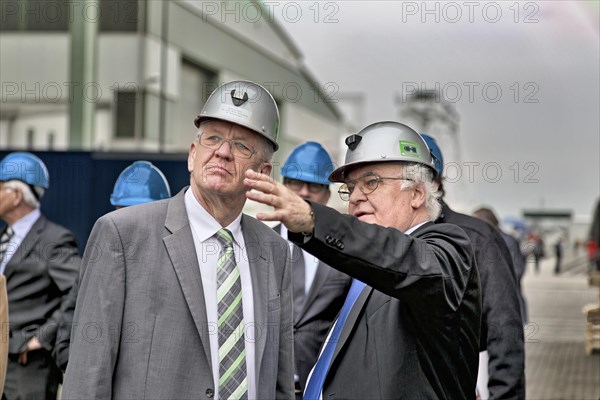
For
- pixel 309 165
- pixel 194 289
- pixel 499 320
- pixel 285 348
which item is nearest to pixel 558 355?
pixel 309 165

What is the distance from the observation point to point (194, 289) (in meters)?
2.71

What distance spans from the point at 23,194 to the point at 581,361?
8.30 meters

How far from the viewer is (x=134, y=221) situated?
2.78 m

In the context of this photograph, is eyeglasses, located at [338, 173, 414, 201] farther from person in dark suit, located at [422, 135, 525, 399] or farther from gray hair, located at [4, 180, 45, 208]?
gray hair, located at [4, 180, 45, 208]

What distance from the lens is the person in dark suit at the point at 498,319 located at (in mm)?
4008

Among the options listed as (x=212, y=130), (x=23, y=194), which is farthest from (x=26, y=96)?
(x=212, y=130)

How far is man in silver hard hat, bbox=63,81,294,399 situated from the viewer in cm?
264

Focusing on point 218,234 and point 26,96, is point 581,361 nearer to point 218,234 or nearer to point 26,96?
point 26,96

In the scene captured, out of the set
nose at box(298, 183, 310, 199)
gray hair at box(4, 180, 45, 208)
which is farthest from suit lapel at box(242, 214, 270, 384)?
gray hair at box(4, 180, 45, 208)

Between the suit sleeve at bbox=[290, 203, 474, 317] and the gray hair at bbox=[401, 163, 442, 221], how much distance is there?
310 millimetres

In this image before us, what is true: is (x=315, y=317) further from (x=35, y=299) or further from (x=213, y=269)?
(x=35, y=299)

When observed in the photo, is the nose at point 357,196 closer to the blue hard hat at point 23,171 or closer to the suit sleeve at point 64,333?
the suit sleeve at point 64,333

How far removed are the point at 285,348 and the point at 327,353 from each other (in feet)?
0.54

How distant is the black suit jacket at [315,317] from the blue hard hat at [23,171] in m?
2.05
